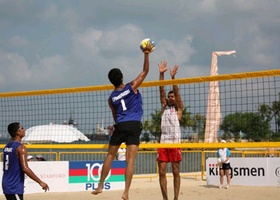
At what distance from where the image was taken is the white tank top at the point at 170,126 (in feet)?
35.9

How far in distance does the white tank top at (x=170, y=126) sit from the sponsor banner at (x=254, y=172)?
9367 mm

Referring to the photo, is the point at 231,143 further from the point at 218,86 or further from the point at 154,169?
the point at 154,169

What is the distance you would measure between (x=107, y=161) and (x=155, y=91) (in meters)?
3.15

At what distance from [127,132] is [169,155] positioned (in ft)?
8.45

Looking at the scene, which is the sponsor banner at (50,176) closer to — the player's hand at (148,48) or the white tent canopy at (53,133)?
the white tent canopy at (53,133)

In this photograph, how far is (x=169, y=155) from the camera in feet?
36.2

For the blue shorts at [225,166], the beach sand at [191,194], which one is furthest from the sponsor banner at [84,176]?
the blue shorts at [225,166]

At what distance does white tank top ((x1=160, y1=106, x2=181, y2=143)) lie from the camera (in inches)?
431

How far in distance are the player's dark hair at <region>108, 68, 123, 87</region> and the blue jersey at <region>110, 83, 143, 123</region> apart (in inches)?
4.7

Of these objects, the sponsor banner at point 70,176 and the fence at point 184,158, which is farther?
the fence at point 184,158

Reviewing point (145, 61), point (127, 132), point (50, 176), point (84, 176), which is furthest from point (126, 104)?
point (84, 176)

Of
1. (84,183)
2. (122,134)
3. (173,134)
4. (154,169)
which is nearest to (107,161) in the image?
(122,134)

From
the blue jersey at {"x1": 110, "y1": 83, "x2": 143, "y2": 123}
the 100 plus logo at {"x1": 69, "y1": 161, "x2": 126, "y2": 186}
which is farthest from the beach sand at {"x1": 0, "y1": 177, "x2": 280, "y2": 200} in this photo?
the blue jersey at {"x1": 110, "y1": 83, "x2": 143, "y2": 123}

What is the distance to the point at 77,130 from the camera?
531 inches
